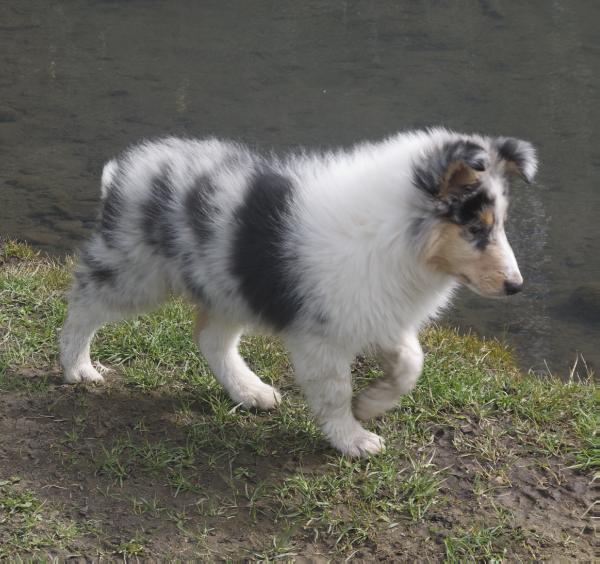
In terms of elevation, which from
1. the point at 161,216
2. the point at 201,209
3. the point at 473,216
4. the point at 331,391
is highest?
the point at 473,216

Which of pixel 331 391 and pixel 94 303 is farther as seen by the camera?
pixel 94 303

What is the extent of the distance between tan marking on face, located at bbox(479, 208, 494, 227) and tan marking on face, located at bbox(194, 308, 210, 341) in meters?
1.63

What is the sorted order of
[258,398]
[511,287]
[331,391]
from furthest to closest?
1. [258,398]
2. [331,391]
3. [511,287]

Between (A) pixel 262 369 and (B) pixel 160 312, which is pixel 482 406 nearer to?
(A) pixel 262 369

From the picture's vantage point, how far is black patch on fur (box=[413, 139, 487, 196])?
3.73 metres

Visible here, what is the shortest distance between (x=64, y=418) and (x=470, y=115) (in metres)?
6.36

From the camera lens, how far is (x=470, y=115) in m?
9.79

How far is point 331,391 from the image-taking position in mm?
4309

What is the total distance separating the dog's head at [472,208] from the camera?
382 cm

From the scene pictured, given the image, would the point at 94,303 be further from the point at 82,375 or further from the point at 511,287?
the point at 511,287

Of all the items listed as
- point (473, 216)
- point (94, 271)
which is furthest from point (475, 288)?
point (94, 271)

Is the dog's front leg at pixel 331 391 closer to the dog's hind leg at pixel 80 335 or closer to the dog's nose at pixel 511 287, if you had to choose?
the dog's nose at pixel 511 287

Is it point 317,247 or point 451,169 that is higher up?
point 451,169

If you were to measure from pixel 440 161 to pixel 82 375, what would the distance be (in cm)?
226
